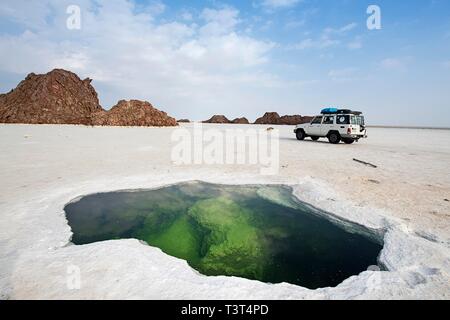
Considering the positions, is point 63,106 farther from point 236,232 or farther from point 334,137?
point 236,232

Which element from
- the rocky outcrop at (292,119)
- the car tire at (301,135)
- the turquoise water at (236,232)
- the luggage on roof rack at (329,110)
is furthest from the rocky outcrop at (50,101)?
the rocky outcrop at (292,119)

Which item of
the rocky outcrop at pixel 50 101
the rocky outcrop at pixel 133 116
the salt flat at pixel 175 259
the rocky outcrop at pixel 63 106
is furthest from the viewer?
the rocky outcrop at pixel 50 101

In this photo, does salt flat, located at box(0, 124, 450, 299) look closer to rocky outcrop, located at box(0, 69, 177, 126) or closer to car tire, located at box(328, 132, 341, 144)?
car tire, located at box(328, 132, 341, 144)

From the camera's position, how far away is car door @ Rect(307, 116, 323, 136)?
19062 millimetres

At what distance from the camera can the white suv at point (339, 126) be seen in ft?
55.4

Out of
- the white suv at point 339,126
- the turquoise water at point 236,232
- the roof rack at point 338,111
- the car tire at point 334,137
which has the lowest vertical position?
the turquoise water at point 236,232

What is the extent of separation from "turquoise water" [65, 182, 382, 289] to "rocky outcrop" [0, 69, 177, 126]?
4216 cm

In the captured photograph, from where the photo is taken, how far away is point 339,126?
17422 millimetres

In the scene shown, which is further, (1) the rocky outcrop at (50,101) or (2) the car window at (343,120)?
(1) the rocky outcrop at (50,101)

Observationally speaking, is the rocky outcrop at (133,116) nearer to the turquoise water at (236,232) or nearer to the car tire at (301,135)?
the car tire at (301,135)

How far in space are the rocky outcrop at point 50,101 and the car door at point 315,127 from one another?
129ft
